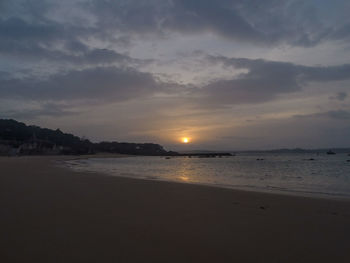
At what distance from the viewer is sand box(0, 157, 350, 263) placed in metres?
4.33

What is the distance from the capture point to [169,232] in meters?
5.51

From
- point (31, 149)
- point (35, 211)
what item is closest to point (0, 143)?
point (31, 149)

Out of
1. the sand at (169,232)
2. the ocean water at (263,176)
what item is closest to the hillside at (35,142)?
the ocean water at (263,176)

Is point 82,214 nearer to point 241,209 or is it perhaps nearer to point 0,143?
point 241,209

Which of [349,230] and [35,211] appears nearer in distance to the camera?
[349,230]

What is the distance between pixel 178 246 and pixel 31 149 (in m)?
113

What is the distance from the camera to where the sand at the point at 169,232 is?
14.2ft

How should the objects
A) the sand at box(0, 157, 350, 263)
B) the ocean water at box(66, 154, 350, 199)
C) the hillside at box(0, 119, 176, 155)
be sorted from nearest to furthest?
the sand at box(0, 157, 350, 263) < the ocean water at box(66, 154, 350, 199) < the hillside at box(0, 119, 176, 155)

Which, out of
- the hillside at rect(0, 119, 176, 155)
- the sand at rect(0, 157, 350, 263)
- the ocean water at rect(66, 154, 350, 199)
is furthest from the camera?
the hillside at rect(0, 119, 176, 155)

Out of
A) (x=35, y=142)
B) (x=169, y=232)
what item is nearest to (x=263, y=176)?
(x=169, y=232)

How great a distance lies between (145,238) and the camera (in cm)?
508

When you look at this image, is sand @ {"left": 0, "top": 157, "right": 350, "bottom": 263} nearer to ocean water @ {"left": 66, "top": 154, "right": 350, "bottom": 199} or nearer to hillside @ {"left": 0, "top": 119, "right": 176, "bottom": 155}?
ocean water @ {"left": 66, "top": 154, "right": 350, "bottom": 199}

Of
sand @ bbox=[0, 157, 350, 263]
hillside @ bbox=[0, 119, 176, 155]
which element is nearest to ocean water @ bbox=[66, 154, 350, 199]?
sand @ bbox=[0, 157, 350, 263]

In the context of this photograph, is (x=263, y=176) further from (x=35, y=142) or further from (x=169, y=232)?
(x=35, y=142)
